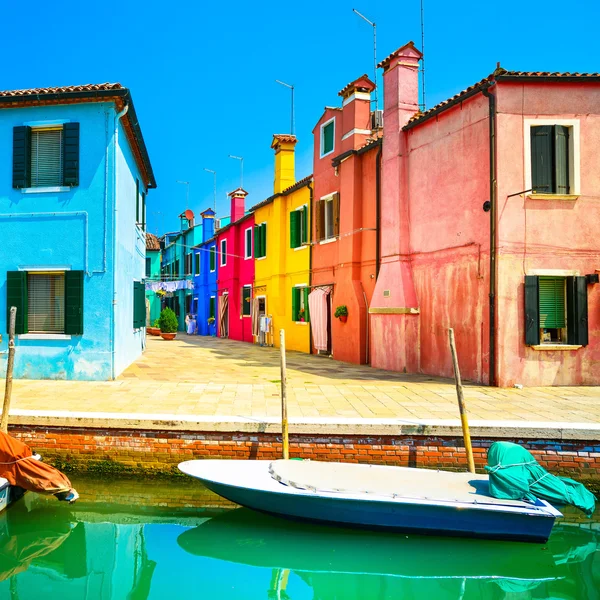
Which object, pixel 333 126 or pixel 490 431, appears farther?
pixel 333 126

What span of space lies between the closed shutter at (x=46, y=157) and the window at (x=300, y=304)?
385 inches

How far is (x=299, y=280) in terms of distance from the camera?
2006 centimetres

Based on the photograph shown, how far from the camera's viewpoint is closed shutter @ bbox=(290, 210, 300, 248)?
20.2 m

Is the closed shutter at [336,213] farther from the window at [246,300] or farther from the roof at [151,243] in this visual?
the roof at [151,243]

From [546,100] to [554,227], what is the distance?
2617 mm

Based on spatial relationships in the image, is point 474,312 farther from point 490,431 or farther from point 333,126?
point 333,126

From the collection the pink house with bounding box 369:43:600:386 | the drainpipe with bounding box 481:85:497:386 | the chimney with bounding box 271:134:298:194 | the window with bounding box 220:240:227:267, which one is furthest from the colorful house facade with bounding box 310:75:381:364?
the window with bounding box 220:240:227:267

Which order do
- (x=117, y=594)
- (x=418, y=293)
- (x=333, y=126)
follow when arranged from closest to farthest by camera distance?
1. (x=117, y=594)
2. (x=418, y=293)
3. (x=333, y=126)

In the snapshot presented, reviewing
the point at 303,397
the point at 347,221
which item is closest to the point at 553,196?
the point at 347,221

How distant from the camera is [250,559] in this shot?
5.66m

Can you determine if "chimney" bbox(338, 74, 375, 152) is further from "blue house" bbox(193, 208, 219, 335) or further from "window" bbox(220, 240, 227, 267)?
"blue house" bbox(193, 208, 219, 335)

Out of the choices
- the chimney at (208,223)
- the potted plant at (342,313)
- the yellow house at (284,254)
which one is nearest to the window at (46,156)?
the potted plant at (342,313)

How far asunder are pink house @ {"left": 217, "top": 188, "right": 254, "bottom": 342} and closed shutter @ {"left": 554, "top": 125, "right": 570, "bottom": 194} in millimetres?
15850

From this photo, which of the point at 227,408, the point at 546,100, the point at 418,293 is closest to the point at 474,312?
the point at 418,293
